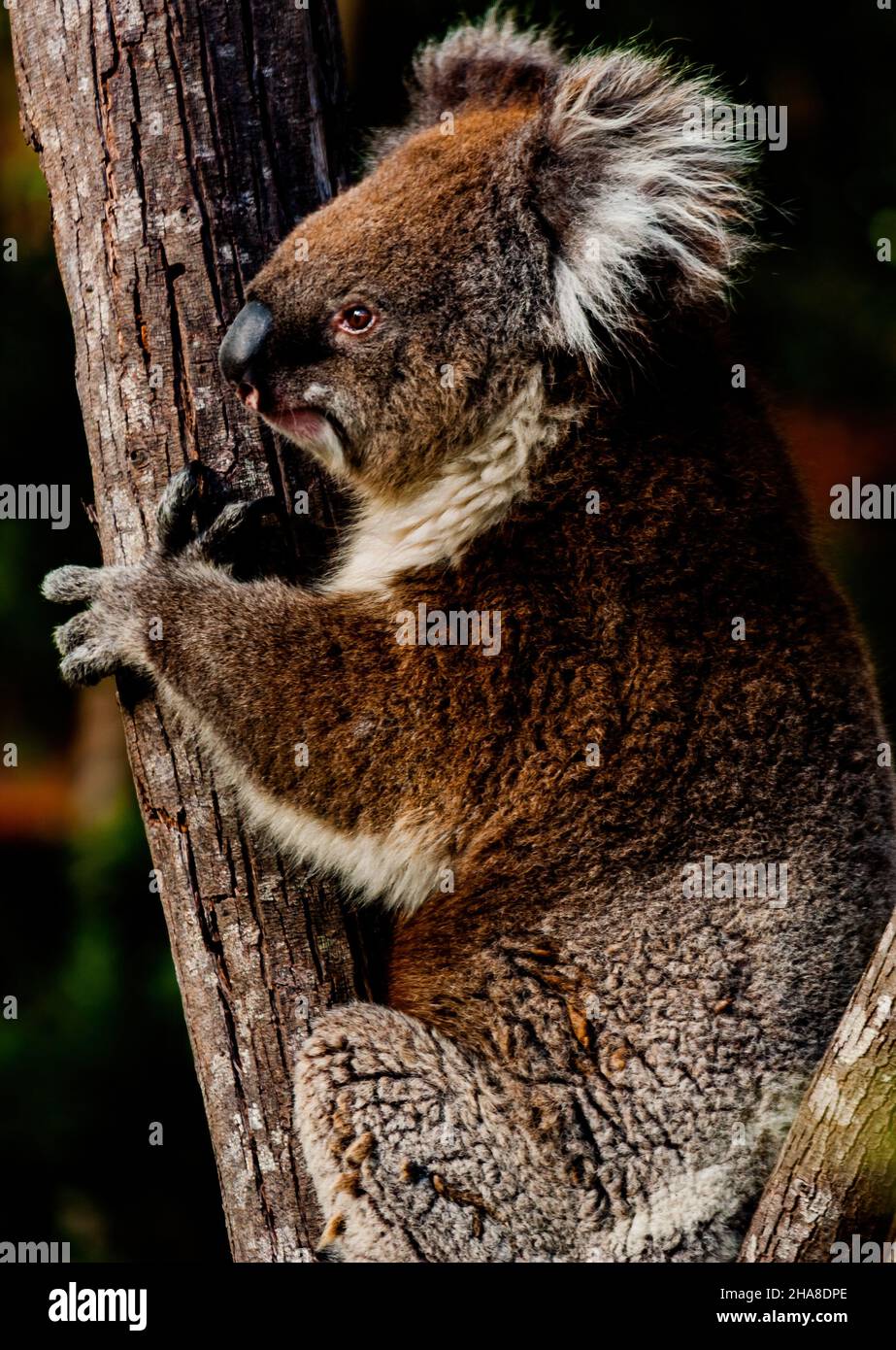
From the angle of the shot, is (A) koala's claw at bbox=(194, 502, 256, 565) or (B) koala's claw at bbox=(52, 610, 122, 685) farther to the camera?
(B) koala's claw at bbox=(52, 610, 122, 685)

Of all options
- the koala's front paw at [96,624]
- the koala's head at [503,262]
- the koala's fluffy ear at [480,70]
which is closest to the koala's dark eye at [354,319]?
the koala's head at [503,262]

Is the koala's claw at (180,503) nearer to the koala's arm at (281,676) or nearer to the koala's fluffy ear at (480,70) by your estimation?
the koala's arm at (281,676)

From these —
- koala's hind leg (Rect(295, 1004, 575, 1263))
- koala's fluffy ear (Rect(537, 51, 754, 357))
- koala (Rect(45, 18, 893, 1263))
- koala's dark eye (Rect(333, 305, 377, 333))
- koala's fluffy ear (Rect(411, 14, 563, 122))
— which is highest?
koala's fluffy ear (Rect(411, 14, 563, 122))

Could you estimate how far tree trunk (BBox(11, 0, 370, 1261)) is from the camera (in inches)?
137

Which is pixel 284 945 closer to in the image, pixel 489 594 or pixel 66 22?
pixel 489 594

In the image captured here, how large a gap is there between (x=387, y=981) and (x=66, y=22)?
2.62m

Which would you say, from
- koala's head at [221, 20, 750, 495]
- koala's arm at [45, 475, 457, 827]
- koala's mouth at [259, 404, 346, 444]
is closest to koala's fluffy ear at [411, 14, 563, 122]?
koala's head at [221, 20, 750, 495]

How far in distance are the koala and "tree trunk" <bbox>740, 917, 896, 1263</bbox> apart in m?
0.53

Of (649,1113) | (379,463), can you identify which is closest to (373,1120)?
(649,1113)

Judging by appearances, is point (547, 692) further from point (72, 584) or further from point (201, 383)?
point (72, 584)

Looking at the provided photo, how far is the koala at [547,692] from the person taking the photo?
3.42 m

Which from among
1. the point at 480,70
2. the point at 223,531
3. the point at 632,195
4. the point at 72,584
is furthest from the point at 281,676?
the point at 480,70

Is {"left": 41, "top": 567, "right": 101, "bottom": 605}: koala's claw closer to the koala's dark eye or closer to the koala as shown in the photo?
the koala

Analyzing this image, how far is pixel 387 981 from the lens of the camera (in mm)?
3686
